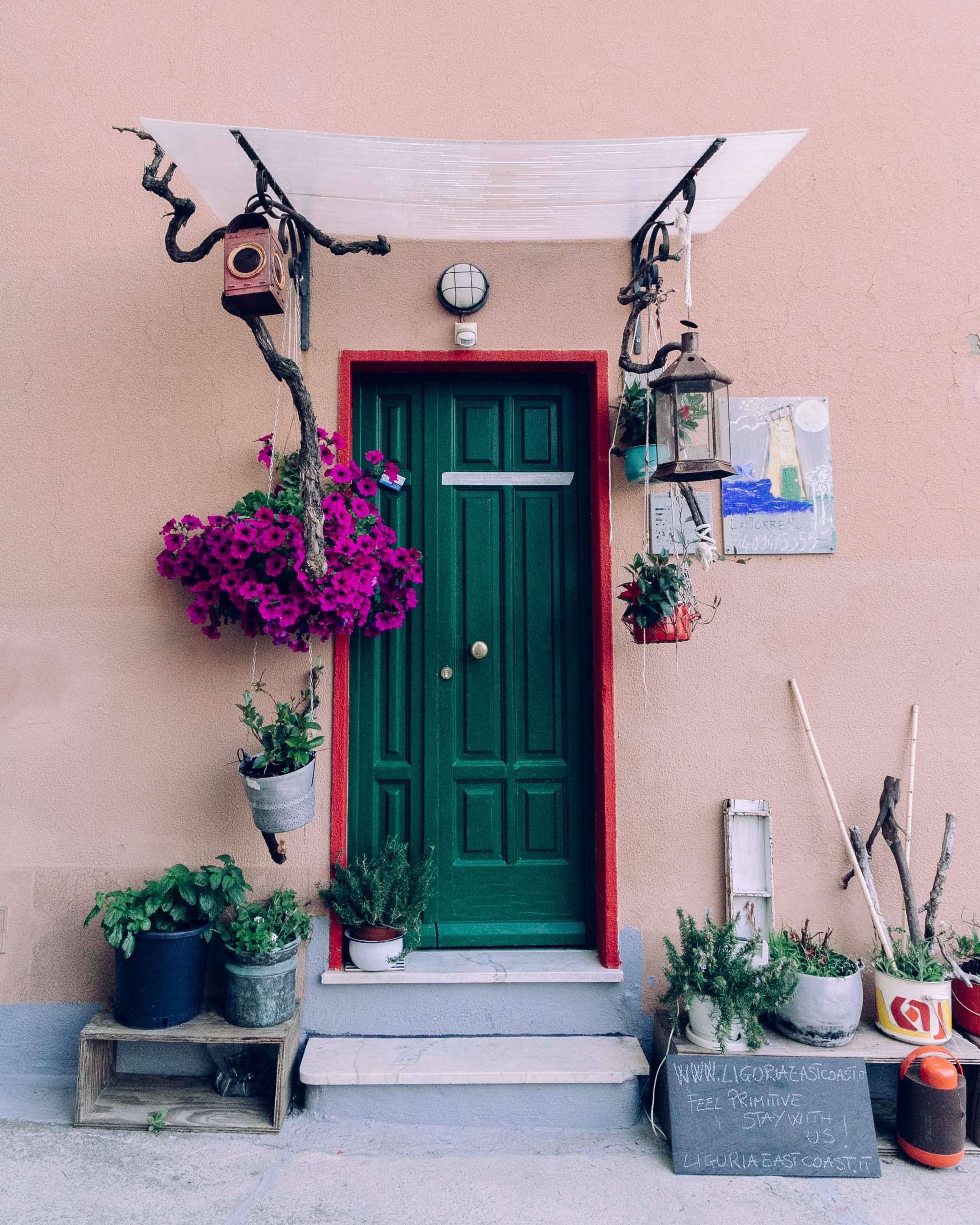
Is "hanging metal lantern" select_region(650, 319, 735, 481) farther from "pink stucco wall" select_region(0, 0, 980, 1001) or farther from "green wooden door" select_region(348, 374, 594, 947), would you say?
"green wooden door" select_region(348, 374, 594, 947)

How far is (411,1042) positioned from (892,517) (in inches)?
113

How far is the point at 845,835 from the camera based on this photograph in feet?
9.88

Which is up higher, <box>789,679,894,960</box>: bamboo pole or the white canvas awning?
the white canvas awning

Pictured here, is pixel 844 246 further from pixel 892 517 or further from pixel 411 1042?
pixel 411 1042

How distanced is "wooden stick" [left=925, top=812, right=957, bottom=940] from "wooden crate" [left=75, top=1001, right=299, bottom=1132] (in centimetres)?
248

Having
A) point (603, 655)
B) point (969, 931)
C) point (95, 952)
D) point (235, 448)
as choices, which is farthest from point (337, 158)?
point (969, 931)

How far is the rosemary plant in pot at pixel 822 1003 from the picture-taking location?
270 cm

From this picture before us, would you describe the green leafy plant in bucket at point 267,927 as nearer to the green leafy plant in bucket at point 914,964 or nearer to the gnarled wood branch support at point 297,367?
the gnarled wood branch support at point 297,367

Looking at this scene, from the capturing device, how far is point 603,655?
314 cm

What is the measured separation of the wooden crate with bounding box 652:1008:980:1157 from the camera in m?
2.65

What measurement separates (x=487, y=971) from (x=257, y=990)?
862 mm

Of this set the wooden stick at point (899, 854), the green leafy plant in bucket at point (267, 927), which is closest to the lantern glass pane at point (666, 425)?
the wooden stick at point (899, 854)

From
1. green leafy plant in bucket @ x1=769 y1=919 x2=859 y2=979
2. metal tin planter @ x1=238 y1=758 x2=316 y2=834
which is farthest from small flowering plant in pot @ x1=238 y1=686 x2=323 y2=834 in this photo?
green leafy plant in bucket @ x1=769 y1=919 x2=859 y2=979

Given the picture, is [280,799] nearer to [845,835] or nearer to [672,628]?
[672,628]
